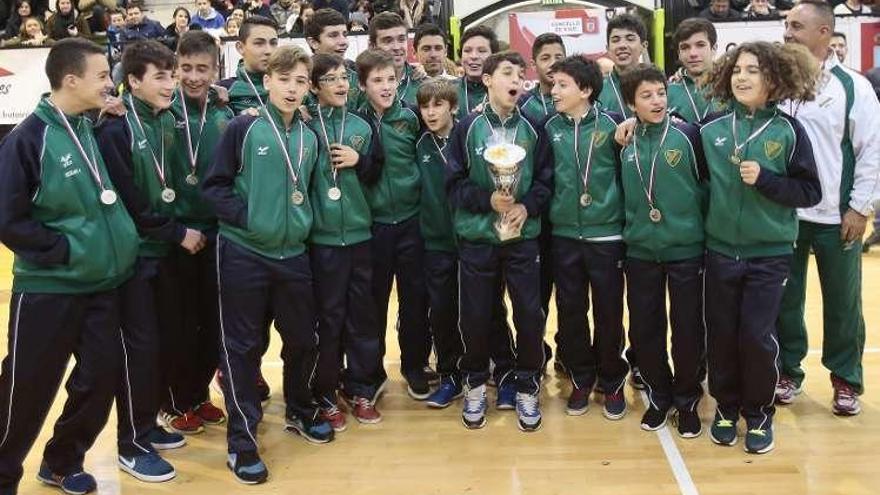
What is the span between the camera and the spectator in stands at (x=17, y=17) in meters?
13.0

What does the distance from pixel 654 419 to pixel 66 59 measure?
2742mm

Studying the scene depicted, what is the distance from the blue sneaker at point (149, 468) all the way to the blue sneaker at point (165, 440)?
0.25 m

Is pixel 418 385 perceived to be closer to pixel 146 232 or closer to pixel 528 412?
pixel 528 412

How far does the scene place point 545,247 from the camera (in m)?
4.30

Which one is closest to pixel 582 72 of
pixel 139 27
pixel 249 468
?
pixel 249 468

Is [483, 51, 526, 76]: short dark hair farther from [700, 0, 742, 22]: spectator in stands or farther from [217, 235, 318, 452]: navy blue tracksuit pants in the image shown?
[700, 0, 742, 22]: spectator in stands

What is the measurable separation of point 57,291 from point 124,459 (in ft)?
2.79

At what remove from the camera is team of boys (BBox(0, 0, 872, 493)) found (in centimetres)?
325

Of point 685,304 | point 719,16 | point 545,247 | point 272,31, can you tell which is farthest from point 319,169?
point 719,16

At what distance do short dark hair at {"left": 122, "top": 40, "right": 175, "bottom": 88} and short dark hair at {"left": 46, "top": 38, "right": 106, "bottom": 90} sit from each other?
349mm

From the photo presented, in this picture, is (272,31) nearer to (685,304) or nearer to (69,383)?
(69,383)

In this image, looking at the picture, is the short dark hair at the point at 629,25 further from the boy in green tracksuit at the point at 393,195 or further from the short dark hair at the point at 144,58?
the short dark hair at the point at 144,58

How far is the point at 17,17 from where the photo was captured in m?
13.1

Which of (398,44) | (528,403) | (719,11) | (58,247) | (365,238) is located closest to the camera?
(58,247)
